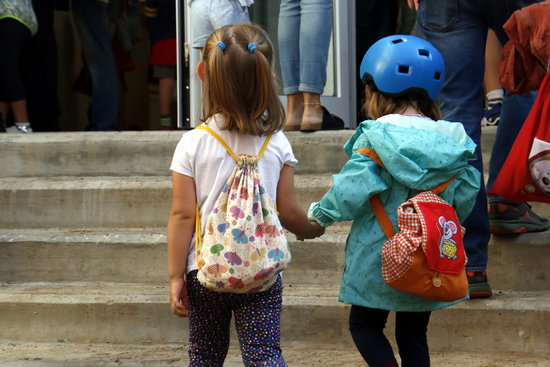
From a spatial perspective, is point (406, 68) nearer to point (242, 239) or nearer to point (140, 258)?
point (242, 239)

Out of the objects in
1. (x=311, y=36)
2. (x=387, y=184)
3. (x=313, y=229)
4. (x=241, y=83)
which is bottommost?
(x=313, y=229)

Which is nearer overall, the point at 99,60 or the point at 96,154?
the point at 96,154

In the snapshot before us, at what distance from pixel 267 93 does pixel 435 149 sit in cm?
59

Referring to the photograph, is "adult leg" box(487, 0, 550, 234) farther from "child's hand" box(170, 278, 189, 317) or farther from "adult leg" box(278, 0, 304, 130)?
"child's hand" box(170, 278, 189, 317)

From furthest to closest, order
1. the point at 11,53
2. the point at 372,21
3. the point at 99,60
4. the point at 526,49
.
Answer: the point at 372,21 → the point at 99,60 → the point at 11,53 → the point at 526,49

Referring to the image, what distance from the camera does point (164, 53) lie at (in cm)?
820

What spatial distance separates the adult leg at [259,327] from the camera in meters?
2.88

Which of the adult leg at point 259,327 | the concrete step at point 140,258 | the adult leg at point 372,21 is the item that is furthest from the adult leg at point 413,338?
the adult leg at point 372,21

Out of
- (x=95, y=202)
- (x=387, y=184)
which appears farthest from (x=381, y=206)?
(x=95, y=202)

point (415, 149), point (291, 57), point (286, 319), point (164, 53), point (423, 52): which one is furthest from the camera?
point (164, 53)

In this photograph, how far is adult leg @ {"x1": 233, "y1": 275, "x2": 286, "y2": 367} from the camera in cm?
288

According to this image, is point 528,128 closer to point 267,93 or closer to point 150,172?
point 267,93

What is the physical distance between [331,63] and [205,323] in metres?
4.32

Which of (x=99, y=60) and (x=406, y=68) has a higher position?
(x=99, y=60)
